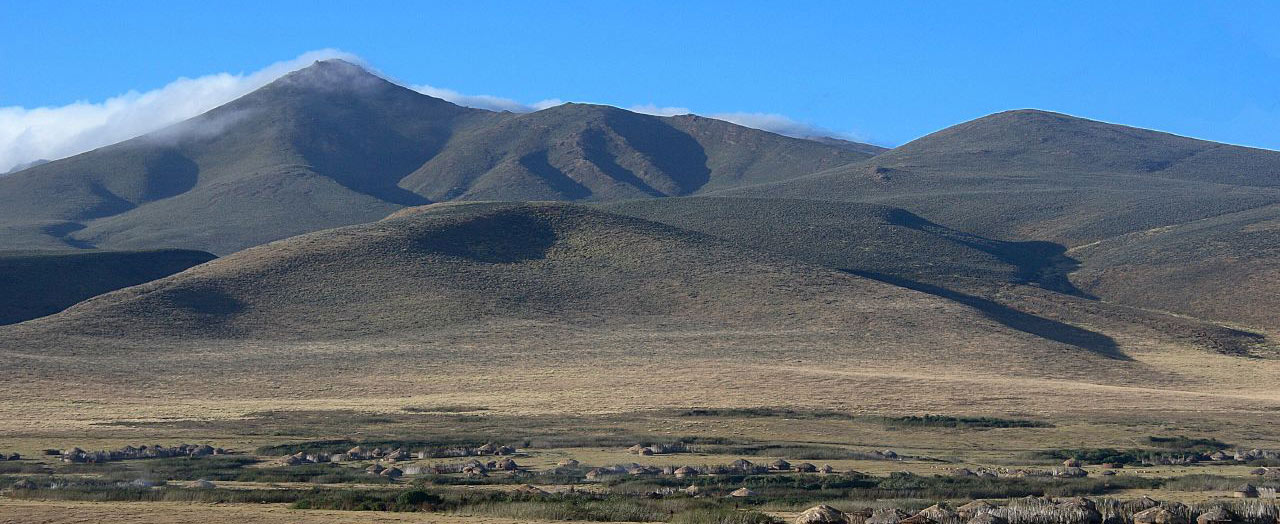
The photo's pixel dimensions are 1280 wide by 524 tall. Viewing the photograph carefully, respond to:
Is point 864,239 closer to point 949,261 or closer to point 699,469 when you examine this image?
point 949,261

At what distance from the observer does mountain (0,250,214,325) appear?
10956 cm

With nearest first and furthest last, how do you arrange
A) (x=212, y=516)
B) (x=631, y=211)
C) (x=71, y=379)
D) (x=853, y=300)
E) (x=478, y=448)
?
1. (x=212, y=516)
2. (x=478, y=448)
3. (x=71, y=379)
4. (x=853, y=300)
5. (x=631, y=211)

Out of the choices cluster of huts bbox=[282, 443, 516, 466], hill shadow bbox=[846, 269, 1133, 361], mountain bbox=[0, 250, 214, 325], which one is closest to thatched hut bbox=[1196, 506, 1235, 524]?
cluster of huts bbox=[282, 443, 516, 466]

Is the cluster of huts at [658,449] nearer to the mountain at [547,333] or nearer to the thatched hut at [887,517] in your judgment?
the mountain at [547,333]

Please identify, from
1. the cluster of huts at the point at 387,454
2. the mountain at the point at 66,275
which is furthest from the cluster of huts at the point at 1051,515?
the mountain at the point at 66,275

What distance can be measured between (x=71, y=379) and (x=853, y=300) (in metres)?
50.8

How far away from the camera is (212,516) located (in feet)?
84.5

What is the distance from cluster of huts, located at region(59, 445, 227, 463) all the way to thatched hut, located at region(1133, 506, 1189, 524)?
2774cm

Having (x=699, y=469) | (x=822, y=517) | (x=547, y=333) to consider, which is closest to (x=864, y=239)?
(x=547, y=333)

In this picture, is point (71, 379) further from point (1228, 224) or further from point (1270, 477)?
point (1228, 224)

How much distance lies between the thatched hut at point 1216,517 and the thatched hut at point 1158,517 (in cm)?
32

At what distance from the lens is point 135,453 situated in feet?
138

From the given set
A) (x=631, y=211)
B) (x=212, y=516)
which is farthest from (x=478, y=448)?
(x=631, y=211)

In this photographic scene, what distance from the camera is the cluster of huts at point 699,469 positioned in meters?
36.2
